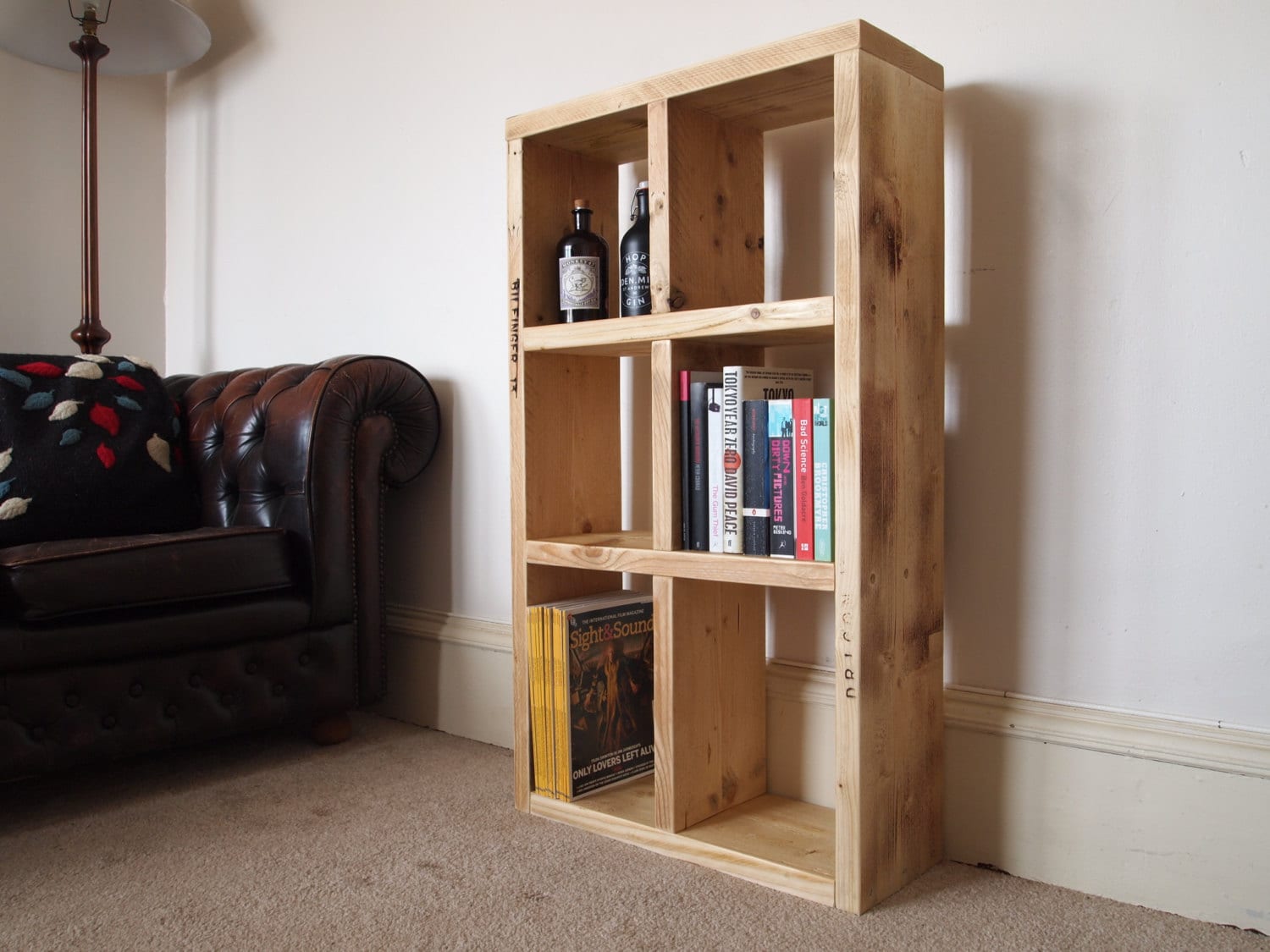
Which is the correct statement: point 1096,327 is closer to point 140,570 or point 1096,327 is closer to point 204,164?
point 140,570

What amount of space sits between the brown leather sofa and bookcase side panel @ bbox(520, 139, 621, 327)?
1.63 ft

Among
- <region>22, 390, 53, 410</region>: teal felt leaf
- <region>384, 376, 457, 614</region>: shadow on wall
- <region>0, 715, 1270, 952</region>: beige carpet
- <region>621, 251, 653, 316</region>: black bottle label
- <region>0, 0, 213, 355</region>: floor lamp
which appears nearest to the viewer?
<region>0, 715, 1270, 952</region>: beige carpet

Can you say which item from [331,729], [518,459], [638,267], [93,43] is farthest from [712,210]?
[93,43]

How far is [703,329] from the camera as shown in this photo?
1.50m

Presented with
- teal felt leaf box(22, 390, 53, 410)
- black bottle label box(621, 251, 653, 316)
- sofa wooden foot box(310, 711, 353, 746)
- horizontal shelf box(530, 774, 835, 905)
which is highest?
black bottle label box(621, 251, 653, 316)

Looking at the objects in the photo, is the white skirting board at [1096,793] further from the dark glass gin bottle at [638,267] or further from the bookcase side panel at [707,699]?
the dark glass gin bottle at [638,267]

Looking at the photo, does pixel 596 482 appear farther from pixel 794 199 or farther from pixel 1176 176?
pixel 1176 176

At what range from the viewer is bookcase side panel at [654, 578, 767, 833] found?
157 centimetres

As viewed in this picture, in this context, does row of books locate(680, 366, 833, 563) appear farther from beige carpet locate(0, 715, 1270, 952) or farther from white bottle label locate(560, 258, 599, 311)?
beige carpet locate(0, 715, 1270, 952)

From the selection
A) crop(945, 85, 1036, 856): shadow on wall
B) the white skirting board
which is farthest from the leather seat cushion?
crop(945, 85, 1036, 856): shadow on wall

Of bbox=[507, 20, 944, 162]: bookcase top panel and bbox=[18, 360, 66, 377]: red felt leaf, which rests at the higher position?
bbox=[507, 20, 944, 162]: bookcase top panel

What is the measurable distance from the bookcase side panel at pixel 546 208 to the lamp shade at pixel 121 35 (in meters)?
1.46

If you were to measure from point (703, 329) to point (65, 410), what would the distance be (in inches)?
54.5

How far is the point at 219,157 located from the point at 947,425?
2319 mm
